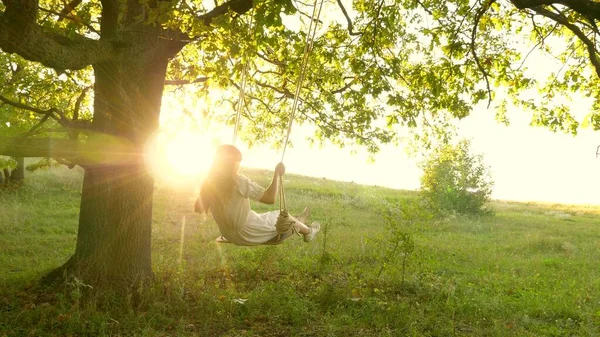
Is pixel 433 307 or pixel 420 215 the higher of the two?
pixel 420 215

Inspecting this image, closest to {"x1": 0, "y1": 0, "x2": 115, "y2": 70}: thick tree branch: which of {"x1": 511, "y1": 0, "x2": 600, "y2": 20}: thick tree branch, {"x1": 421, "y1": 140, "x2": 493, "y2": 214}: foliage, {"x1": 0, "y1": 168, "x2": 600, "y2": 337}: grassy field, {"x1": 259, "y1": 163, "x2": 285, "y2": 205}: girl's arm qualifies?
{"x1": 259, "y1": 163, "x2": 285, "y2": 205}: girl's arm

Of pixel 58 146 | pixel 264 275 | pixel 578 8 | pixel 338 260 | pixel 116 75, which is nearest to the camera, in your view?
pixel 578 8

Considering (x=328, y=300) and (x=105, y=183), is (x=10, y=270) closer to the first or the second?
(x=105, y=183)

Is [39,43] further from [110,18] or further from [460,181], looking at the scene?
[460,181]

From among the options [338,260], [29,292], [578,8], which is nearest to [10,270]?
[29,292]

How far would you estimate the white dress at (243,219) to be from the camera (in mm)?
7875

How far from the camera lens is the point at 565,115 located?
481 inches

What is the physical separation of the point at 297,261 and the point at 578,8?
817 centimetres

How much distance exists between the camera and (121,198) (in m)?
9.09

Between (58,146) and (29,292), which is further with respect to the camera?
(29,292)

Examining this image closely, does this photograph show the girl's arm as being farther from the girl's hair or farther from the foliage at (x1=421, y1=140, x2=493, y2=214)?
the foliage at (x1=421, y1=140, x2=493, y2=214)

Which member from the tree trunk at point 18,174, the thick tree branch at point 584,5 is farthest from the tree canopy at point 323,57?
the tree trunk at point 18,174

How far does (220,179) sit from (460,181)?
24.2 m

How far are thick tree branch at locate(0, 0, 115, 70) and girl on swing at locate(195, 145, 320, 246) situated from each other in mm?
2221
